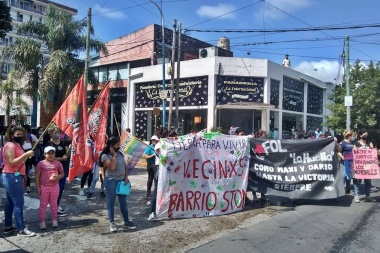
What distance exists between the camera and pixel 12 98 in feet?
101

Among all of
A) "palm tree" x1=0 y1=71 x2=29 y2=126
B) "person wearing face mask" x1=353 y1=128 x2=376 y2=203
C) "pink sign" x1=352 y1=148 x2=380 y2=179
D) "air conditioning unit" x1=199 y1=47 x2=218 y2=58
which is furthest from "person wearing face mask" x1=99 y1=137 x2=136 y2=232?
"palm tree" x1=0 y1=71 x2=29 y2=126

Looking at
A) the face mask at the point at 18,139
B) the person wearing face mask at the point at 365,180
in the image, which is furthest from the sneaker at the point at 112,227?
the person wearing face mask at the point at 365,180

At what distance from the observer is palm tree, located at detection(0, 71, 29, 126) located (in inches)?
1115

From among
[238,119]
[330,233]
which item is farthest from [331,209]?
[238,119]

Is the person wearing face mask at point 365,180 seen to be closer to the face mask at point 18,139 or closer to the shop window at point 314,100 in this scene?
the face mask at point 18,139

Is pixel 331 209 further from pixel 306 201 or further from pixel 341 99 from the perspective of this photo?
pixel 341 99

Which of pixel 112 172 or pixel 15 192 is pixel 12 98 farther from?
pixel 112 172

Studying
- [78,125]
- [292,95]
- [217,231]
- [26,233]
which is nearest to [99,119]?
[78,125]

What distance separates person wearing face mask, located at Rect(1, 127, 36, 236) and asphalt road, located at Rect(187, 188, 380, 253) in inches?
105

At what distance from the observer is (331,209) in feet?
26.2

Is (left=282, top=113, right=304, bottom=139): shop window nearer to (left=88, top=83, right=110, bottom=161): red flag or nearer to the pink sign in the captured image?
the pink sign

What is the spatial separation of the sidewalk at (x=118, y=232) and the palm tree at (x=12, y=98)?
72.9 ft

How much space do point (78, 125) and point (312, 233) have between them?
4.30m

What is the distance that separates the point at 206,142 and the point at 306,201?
3175mm
